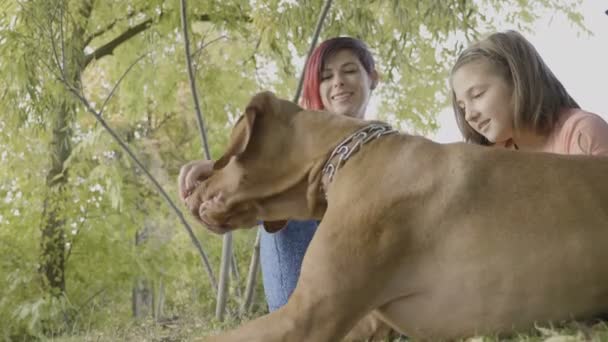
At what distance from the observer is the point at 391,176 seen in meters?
1.73

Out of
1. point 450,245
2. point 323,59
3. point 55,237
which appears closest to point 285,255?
point 323,59

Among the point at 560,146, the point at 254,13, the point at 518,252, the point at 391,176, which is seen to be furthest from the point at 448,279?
the point at 254,13

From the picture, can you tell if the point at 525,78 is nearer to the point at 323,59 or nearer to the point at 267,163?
the point at 267,163

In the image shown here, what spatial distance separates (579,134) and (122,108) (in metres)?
7.37

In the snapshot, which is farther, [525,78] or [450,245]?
[525,78]

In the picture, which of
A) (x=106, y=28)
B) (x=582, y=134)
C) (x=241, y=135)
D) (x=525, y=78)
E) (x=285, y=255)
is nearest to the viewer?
(x=241, y=135)

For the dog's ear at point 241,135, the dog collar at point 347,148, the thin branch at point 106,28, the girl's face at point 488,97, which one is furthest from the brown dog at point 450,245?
the thin branch at point 106,28

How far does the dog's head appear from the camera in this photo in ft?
6.35

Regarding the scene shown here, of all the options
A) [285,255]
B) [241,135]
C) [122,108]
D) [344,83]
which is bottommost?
[285,255]

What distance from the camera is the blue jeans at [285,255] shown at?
3121 mm

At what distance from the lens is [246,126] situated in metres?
1.93

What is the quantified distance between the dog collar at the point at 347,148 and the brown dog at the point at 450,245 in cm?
2

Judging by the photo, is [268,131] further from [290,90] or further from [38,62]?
[290,90]

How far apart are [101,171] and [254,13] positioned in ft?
7.07
